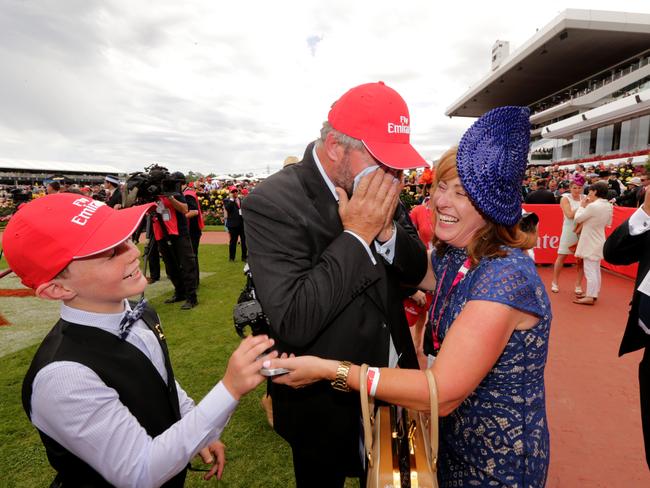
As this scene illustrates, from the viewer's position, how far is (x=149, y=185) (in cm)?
555

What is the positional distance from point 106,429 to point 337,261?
904 mm

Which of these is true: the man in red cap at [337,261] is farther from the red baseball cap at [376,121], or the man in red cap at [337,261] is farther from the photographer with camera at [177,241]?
the photographer with camera at [177,241]

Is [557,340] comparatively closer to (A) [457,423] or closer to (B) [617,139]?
(A) [457,423]

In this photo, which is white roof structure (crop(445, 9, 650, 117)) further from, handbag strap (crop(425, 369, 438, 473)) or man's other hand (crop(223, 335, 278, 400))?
man's other hand (crop(223, 335, 278, 400))

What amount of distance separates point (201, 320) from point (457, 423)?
16.6 ft

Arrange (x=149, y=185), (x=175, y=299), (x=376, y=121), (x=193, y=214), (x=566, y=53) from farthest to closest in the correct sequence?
(x=566, y=53), (x=193, y=214), (x=175, y=299), (x=149, y=185), (x=376, y=121)

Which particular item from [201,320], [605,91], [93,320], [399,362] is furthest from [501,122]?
[605,91]

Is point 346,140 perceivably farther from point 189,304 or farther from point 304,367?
point 189,304

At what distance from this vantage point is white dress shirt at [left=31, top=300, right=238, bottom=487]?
113cm

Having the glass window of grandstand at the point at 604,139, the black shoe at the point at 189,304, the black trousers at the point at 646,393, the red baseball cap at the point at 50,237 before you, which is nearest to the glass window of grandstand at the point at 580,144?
the glass window of grandstand at the point at 604,139

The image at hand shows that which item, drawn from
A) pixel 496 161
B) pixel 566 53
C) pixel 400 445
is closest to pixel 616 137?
pixel 566 53

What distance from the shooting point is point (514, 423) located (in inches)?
55.3

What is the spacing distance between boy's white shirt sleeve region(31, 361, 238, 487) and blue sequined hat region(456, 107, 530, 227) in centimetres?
120

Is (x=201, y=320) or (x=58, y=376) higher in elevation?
(x=58, y=376)
